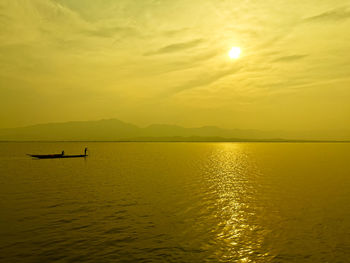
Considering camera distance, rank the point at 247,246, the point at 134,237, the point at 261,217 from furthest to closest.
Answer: the point at 261,217 → the point at 134,237 → the point at 247,246

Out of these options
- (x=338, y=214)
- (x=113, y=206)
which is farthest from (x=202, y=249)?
(x=338, y=214)

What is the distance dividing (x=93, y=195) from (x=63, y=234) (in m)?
15.1

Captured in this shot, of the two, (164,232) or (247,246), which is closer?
(247,246)

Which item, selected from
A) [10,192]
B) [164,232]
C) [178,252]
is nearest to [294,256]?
[178,252]

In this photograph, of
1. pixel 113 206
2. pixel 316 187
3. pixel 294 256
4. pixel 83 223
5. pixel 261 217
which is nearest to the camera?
pixel 294 256

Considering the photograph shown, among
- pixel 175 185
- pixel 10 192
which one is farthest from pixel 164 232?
pixel 10 192

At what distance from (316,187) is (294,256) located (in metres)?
30.7

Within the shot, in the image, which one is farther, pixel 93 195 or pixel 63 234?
pixel 93 195

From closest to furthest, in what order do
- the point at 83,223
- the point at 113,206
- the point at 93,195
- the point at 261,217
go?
the point at 83,223 < the point at 261,217 < the point at 113,206 < the point at 93,195

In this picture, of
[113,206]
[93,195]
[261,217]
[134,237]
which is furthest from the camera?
[93,195]

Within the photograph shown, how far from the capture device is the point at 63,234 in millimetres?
20656

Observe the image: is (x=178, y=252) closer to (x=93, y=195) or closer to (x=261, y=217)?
(x=261, y=217)

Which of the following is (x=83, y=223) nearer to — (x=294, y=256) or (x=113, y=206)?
(x=113, y=206)

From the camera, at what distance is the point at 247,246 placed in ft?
62.1
